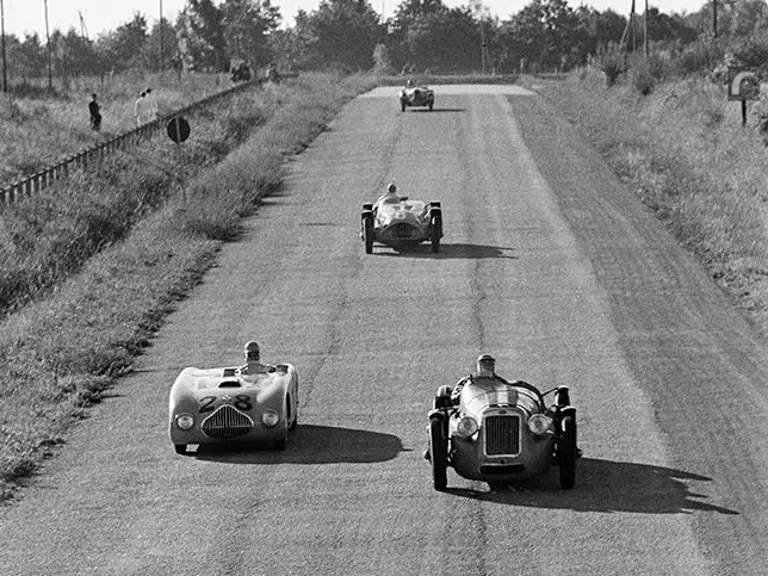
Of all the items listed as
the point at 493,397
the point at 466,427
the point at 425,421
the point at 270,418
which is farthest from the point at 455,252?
the point at 466,427

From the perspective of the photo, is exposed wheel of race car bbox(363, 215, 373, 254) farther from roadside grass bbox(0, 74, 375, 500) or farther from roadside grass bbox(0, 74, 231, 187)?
roadside grass bbox(0, 74, 231, 187)

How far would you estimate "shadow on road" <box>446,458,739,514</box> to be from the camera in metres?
Answer: 16.0

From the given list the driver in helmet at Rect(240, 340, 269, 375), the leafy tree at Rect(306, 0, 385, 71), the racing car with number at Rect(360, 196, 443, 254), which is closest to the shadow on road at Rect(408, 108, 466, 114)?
the racing car with number at Rect(360, 196, 443, 254)

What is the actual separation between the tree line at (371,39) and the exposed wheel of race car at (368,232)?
11160cm

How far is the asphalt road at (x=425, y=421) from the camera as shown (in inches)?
587

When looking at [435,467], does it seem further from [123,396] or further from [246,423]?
[123,396]

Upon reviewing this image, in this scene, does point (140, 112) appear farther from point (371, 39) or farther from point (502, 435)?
point (371, 39)

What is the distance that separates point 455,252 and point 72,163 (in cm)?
1390

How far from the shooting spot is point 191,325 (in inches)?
1049

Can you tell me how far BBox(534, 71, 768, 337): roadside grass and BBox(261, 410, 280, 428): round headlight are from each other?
9.83m

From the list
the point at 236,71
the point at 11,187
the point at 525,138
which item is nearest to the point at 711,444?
the point at 11,187

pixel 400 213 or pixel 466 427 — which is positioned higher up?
pixel 466 427

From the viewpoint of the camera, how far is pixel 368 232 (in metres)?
32.6

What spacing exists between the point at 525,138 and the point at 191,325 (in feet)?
94.8
